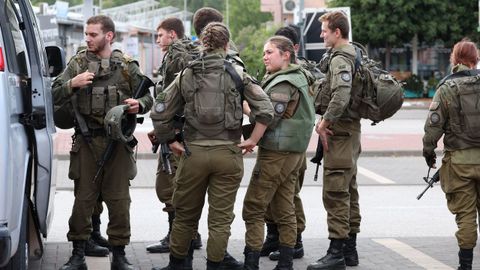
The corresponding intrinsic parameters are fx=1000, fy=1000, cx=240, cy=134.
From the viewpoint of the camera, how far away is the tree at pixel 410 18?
43188 millimetres

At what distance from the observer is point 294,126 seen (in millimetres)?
7605

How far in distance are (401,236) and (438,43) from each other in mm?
39168

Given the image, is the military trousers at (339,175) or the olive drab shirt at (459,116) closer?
the olive drab shirt at (459,116)

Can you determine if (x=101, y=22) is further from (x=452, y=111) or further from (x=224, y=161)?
(x=452, y=111)

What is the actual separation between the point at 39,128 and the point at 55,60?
64.1 inches

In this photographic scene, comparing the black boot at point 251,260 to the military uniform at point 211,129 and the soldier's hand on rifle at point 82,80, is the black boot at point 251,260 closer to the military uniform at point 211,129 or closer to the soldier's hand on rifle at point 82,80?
the military uniform at point 211,129

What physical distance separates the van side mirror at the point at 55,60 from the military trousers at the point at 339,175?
2162 millimetres

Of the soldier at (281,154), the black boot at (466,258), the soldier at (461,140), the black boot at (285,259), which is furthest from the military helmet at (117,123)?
the black boot at (466,258)

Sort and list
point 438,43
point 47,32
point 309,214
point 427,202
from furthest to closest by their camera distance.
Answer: point 438,43 < point 47,32 < point 427,202 < point 309,214

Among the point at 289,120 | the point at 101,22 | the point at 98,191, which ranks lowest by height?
the point at 98,191

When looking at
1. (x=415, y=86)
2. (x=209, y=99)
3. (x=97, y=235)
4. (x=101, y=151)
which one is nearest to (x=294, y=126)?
(x=209, y=99)

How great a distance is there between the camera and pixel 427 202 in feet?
42.3

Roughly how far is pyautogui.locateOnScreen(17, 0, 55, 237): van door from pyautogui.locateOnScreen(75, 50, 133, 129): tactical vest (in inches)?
22.8

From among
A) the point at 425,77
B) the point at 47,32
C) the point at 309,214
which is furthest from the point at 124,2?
the point at 309,214
